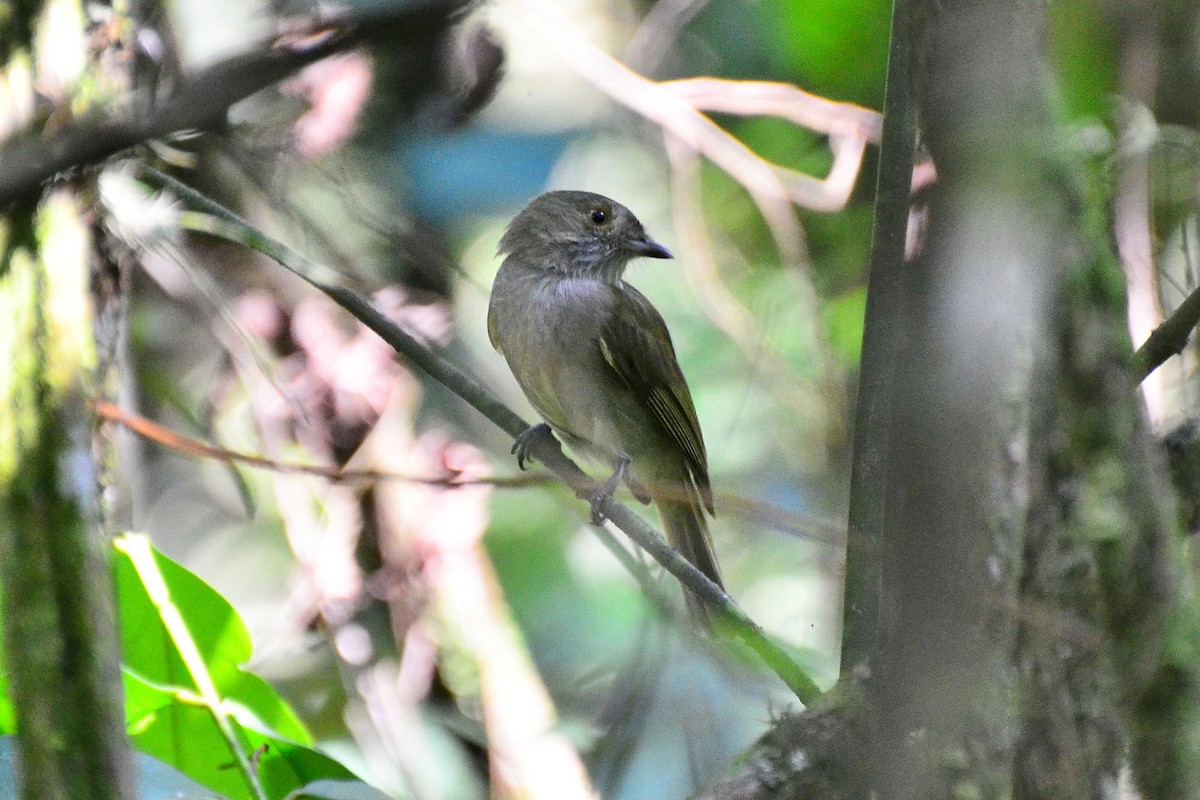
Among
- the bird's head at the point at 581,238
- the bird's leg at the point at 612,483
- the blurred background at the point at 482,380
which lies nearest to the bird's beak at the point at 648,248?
the bird's head at the point at 581,238

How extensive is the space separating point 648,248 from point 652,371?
500 mm

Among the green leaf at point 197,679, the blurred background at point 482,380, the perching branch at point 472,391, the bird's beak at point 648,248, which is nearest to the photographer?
the perching branch at point 472,391

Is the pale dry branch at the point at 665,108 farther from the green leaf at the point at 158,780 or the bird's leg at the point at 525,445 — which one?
the green leaf at the point at 158,780

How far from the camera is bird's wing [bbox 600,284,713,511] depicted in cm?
448

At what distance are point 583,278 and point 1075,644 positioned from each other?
351cm

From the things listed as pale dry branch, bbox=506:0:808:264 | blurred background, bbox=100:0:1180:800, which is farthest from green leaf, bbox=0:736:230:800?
pale dry branch, bbox=506:0:808:264

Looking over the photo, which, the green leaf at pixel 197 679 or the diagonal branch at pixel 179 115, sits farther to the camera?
the green leaf at pixel 197 679

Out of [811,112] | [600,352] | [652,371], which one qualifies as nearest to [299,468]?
[600,352]

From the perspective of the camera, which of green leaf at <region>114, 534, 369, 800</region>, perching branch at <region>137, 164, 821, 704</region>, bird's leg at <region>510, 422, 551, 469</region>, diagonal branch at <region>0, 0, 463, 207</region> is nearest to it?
diagonal branch at <region>0, 0, 463, 207</region>

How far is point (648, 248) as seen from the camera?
4.74 m

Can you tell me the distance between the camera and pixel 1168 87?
4918 mm

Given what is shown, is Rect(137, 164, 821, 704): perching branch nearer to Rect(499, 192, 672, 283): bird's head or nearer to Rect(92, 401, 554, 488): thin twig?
Rect(92, 401, 554, 488): thin twig

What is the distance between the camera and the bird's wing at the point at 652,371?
448cm

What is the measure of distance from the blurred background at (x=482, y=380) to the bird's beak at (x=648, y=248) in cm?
37
